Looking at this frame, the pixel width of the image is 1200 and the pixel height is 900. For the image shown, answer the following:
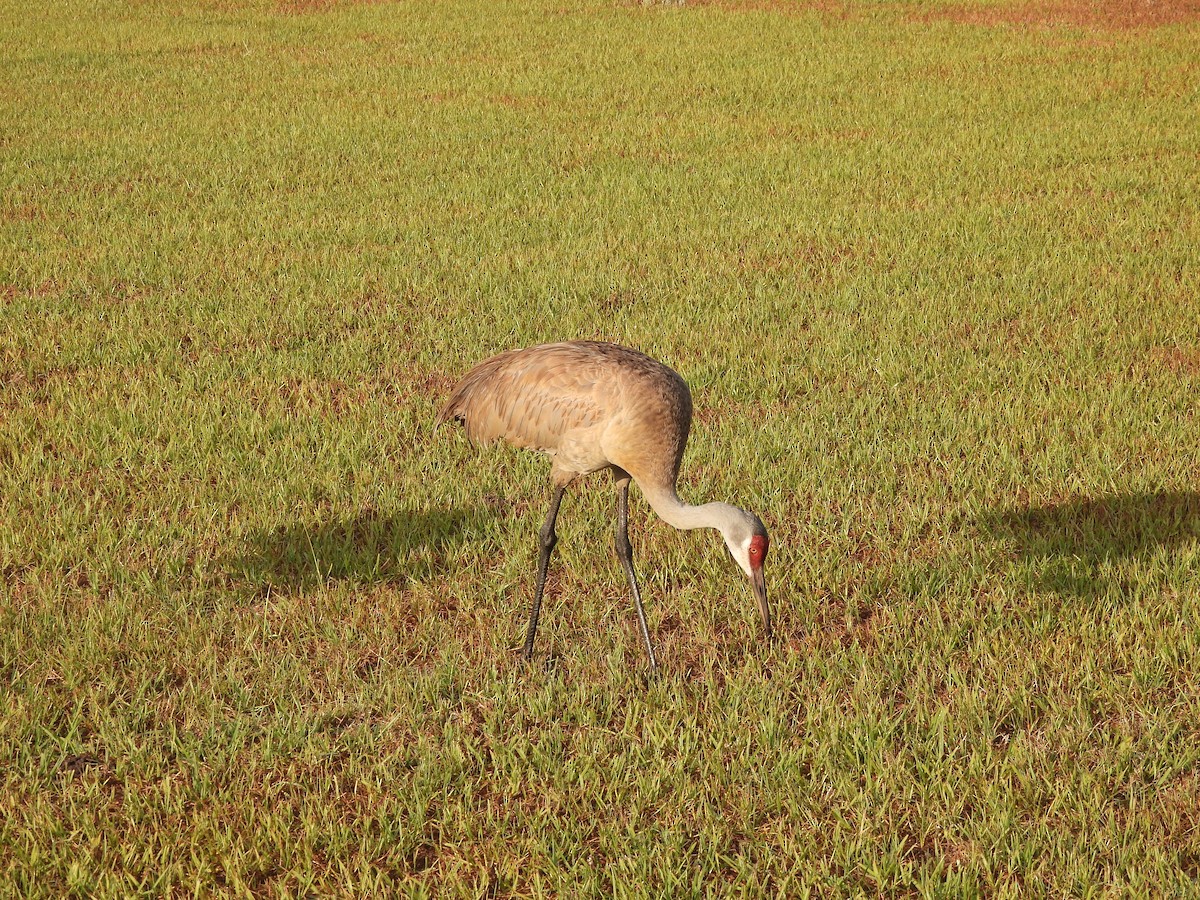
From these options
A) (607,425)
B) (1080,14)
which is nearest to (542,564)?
(607,425)

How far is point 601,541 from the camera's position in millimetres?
4961

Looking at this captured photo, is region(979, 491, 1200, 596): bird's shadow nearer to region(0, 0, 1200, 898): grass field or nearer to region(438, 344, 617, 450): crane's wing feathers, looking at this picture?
region(0, 0, 1200, 898): grass field

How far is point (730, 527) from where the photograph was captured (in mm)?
3611

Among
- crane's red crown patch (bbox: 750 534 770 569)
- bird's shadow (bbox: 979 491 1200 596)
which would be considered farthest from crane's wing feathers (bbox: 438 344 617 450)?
bird's shadow (bbox: 979 491 1200 596)

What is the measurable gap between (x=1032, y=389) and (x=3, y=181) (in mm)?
9674

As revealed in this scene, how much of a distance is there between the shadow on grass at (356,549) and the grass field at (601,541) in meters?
0.03

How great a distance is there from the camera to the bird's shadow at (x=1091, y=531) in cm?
451

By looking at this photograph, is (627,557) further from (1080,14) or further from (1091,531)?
(1080,14)

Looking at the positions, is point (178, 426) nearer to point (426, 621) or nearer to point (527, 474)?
point (527, 474)

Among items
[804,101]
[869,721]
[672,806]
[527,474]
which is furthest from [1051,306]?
[804,101]

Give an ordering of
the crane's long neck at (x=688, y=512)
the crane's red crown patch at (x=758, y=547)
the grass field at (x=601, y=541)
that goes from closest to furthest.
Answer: the grass field at (x=601, y=541) → the crane's red crown patch at (x=758, y=547) → the crane's long neck at (x=688, y=512)

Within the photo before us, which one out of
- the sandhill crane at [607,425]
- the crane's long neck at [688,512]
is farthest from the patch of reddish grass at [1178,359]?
the crane's long neck at [688,512]

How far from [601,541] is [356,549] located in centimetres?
103

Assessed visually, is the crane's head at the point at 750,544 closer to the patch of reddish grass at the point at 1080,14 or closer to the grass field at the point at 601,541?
the grass field at the point at 601,541
